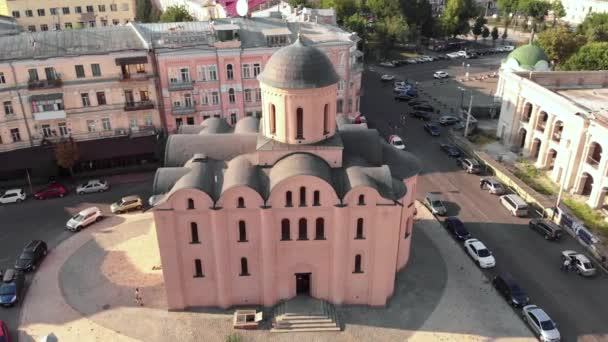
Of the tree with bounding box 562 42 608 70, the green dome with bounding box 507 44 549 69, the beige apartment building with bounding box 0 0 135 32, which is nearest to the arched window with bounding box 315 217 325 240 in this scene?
the green dome with bounding box 507 44 549 69

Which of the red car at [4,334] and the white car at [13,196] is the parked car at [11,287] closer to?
the red car at [4,334]

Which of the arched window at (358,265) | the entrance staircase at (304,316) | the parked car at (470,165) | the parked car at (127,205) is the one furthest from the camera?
the parked car at (470,165)

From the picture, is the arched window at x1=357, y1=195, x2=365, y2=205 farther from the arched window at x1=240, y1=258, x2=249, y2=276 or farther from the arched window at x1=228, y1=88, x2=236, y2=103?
the arched window at x1=228, y1=88, x2=236, y2=103

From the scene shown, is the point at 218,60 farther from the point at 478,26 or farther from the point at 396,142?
the point at 478,26

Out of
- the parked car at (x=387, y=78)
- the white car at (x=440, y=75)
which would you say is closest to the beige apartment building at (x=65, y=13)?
the parked car at (x=387, y=78)

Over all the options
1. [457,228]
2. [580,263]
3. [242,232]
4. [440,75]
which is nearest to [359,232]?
[242,232]

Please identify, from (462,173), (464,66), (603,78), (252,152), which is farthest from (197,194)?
(464,66)
